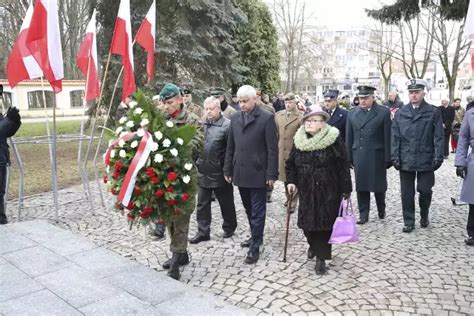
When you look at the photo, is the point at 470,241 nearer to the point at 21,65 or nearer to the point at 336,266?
the point at 336,266

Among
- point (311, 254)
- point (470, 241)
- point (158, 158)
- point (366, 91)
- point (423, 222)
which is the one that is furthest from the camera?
point (366, 91)

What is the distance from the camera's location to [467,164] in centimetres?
564

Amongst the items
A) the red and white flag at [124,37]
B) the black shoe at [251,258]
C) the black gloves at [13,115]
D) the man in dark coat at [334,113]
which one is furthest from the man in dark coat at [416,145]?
the black gloves at [13,115]

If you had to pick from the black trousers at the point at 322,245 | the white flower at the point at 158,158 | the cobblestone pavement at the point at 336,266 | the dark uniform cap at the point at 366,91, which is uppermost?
the dark uniform cap at the point at 366,91

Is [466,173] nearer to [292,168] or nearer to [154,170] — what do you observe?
[292,168]

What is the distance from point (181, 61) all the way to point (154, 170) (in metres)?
10.2

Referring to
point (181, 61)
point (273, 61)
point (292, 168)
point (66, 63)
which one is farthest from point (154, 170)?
point (66, 63)

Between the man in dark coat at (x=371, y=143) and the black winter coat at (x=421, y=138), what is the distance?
34 centimetres

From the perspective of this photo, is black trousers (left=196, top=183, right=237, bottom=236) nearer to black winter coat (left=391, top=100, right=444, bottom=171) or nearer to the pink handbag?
the pink handbag

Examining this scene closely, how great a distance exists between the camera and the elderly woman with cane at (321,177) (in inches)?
181

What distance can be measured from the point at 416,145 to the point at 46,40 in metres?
5.17

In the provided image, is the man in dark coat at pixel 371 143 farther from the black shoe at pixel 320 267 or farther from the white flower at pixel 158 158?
the white flower at pixel 158 158

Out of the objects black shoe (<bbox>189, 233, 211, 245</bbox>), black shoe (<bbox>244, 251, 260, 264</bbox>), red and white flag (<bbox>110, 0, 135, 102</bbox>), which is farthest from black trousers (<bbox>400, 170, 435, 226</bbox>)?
red and white flag (<bbox>110, 0, 135, 102</bbox>)

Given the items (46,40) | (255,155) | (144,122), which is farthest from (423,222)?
(46,40)
